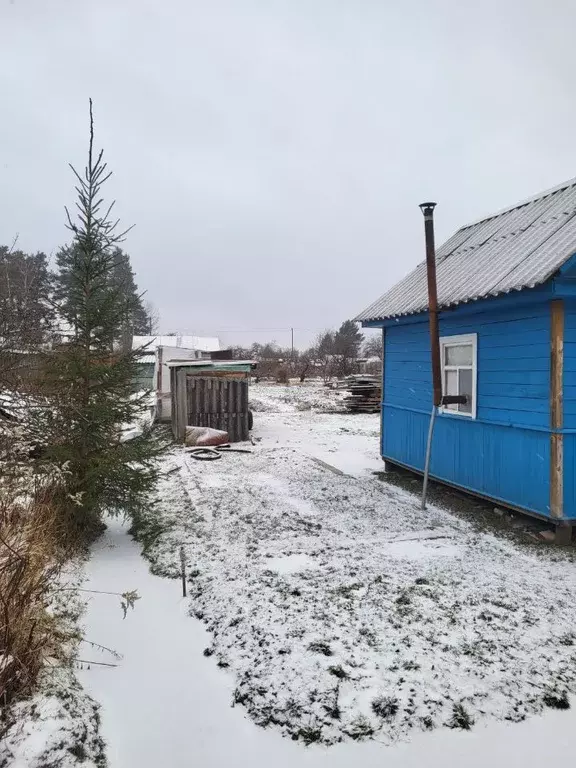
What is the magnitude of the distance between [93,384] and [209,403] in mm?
7006

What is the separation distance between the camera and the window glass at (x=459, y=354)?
271 inches

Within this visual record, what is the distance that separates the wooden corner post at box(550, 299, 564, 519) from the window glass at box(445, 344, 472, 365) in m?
1.60

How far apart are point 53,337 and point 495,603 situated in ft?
16.3

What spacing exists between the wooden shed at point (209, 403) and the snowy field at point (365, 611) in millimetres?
5231

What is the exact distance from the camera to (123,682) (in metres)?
2.88

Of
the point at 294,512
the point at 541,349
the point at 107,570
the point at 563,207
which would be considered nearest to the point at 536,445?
the point at 541,349

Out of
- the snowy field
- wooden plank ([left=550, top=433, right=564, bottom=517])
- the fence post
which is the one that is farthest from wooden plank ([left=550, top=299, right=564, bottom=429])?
the fence post

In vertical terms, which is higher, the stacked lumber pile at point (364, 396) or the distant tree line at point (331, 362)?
the distant tree line at point (331, 362)

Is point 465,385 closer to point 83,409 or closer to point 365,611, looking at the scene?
point 365,611

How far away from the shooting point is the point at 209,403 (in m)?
12.3

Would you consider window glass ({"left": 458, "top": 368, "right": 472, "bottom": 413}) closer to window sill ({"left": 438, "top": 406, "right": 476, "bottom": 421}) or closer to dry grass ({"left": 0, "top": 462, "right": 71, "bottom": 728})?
window sill ({"left": 438, "top": 406, "right": 476, "bottom": 421})

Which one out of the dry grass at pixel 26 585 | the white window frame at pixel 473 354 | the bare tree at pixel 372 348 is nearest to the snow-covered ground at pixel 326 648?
the dry grass at pixel 26 585

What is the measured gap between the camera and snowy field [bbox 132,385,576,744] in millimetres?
2693

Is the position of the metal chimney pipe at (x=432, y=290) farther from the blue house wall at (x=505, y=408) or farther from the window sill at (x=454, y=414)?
the window sill at (x=454, y=414)
